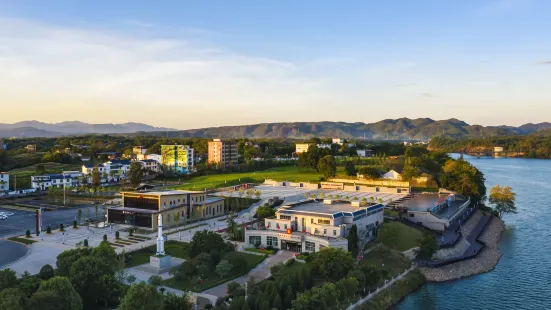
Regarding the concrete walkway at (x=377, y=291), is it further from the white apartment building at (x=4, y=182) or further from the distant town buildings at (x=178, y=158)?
the distant town buildings at (x=178, y=158)

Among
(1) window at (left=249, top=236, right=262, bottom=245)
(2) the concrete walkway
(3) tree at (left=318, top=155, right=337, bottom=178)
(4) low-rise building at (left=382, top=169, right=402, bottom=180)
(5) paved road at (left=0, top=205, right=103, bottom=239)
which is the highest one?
(3) tree at (left=318, top=155, right=337, bottom=178)

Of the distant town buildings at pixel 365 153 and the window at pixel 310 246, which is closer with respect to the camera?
the window at pixel 310 246

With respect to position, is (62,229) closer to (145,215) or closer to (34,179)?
(145,215)

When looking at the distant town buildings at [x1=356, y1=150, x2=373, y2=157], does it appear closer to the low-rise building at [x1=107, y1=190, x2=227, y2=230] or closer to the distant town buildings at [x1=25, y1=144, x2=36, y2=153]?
the low-rise building at [x1=107, y1=190, x2=227, y2=230]

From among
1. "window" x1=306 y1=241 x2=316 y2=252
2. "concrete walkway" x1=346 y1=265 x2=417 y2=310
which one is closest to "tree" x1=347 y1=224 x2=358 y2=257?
"window" x1=306 y1=241 x2=316 y2=252

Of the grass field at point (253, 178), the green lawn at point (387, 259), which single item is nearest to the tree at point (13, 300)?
the green lawn at point (387, 259)

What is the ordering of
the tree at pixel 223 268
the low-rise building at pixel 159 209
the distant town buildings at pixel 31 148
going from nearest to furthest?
the tree at pixel 223 268 < the low-rise building at pixel 159 209 < the distant town buildings at pixel 31 148

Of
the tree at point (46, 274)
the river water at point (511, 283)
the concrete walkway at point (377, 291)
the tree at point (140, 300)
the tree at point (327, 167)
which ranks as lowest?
the river water at point (511, 283)
